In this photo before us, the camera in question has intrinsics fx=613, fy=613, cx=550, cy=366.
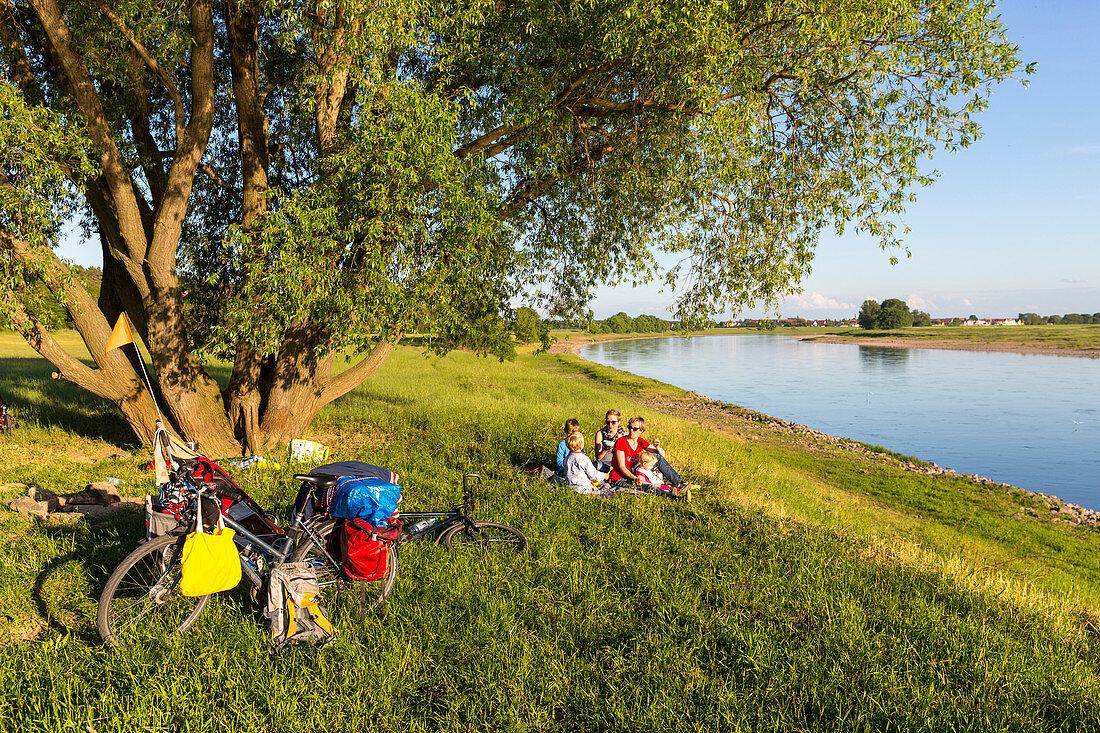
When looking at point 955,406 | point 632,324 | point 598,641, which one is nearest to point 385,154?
point 598,641

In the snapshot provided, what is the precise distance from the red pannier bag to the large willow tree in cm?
402

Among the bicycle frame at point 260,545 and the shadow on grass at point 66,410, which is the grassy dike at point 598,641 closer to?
the bicycle frame at point 260,545

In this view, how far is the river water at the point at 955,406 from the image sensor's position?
2147cm

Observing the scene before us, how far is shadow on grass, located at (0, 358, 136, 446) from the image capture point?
11688 millimetres

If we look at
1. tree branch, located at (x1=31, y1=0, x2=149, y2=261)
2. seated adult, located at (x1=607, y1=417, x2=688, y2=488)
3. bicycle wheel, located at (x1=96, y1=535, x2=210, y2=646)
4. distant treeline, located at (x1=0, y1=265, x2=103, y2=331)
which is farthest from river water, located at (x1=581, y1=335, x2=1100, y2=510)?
distant treeline, located at (x1=0, y1=265, x2=103, y2=331)

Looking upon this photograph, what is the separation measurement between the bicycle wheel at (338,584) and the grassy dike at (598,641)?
16 centimetres

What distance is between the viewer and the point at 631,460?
→ 9.01m

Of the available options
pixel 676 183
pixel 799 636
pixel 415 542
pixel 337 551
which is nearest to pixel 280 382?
pixel 415 542

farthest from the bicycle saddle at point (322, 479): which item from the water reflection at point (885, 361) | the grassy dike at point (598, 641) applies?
the water reflection at point (885, 361)

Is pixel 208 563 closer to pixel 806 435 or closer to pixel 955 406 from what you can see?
pixel 806 435

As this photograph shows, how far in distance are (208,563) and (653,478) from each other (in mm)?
6236

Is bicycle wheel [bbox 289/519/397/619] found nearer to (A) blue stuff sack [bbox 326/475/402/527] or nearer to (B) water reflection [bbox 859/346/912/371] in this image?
(A) blue stuff sack [bbox 326/475/402/527]

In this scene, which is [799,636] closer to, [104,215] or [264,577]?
[264,577]

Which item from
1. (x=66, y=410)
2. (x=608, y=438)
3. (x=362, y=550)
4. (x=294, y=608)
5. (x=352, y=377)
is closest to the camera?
(x=294, y=608)
